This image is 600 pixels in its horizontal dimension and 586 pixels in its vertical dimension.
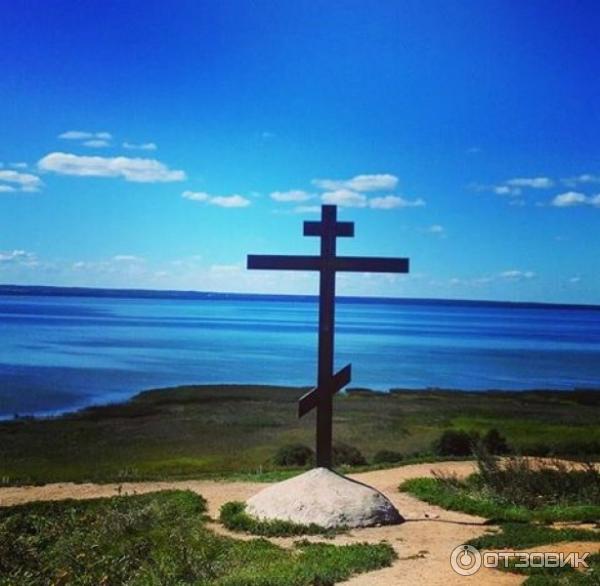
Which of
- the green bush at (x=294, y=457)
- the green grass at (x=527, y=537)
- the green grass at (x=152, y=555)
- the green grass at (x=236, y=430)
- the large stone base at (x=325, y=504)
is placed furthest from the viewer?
the green grass at (x=236, y=430)

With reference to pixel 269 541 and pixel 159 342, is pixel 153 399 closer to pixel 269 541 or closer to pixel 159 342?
pixel 269 541

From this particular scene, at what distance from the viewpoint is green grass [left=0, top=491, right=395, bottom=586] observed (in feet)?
26.2

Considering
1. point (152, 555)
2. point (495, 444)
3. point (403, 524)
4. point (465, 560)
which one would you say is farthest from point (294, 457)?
point (465, 560)

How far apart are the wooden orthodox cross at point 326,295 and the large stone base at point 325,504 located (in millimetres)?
556

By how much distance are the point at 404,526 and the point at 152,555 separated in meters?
3.48

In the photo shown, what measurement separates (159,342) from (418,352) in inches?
912

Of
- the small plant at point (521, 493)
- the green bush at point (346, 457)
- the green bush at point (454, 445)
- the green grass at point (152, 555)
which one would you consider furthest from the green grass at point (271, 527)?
the green bush at point (454, 445)

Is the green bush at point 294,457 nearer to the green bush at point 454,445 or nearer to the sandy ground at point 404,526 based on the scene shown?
the sandy ground at point 404,526

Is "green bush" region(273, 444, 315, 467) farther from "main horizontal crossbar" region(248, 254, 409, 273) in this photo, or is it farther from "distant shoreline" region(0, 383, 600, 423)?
"distant shoreline" region(0, 383, 600, 423)

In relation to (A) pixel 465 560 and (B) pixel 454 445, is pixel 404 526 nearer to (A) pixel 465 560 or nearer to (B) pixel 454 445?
(A) pixel 465 560

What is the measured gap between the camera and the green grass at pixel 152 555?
798 centimetres

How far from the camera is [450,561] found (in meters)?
8.98

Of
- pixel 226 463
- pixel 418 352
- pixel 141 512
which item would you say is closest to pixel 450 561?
pixel 141 512

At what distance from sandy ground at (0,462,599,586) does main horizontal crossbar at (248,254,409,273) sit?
342 cm
